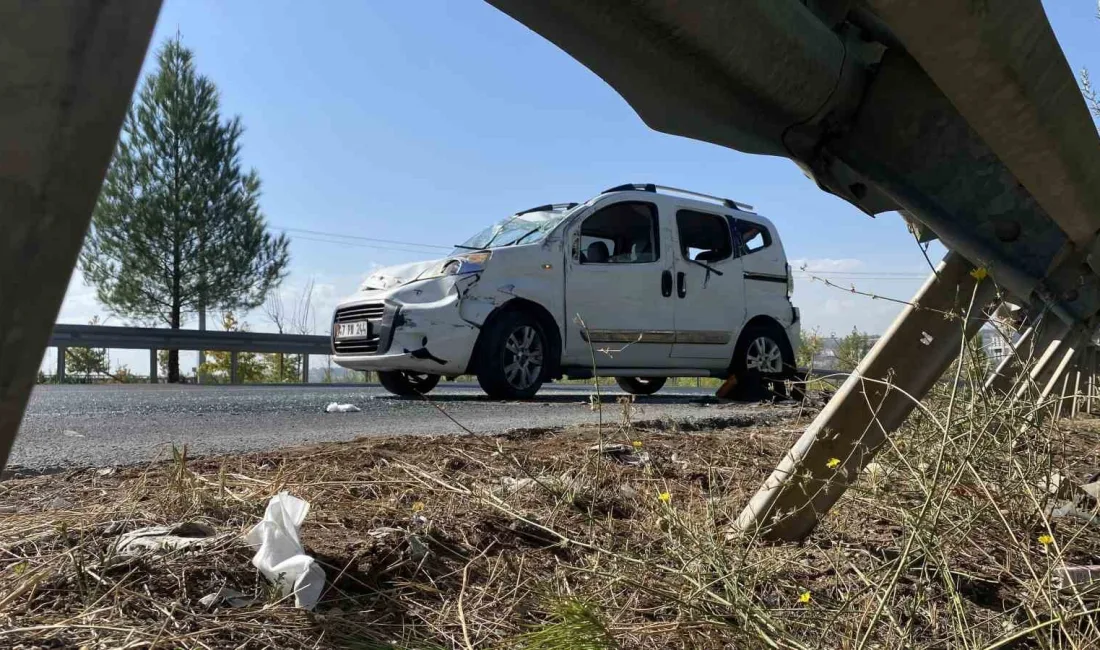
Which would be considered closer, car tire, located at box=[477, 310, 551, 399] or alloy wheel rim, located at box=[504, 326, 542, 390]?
car tire, located at box=[477, 310, 551, 399]

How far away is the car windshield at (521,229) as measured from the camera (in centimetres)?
794

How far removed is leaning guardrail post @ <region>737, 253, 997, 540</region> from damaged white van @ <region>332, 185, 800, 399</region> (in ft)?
14.9

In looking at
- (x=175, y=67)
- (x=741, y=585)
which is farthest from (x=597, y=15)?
(x=175, y=67)

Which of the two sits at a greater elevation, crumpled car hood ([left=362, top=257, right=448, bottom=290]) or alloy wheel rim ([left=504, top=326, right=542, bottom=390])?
crumpled car hood ([left=362, top=257, right=448, bottom=290])

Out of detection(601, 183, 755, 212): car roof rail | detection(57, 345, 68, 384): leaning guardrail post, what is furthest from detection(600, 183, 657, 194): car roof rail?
detection(57, 345, 68, 384): leaning guardrail post

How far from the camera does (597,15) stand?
118 cm

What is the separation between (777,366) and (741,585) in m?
8.14

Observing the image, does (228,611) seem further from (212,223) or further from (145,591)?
(212,223)

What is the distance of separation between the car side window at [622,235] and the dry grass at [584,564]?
5.83m

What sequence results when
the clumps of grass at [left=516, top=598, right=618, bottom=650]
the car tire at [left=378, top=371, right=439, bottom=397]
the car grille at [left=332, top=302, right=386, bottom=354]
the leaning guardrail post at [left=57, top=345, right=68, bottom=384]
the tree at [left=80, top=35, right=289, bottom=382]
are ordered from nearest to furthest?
1. the clumps of grass at [left=516, top=598, right=618, bottom=650]
2. the car grille at [left=332, top=302, right=386, bottom=354]
3. the car tire at [left=378, top=371, right=439, bottom=397]
4. the leaning guardrail post at [left=57, top=345, right=68, bottom=384]
5. the tree at [left=80, top=35, right=289, bottom=382]

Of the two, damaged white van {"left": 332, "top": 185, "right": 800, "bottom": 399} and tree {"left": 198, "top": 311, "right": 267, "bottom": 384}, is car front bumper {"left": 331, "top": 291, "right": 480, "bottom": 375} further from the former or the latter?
tree {"left": 198, "top": 311, "right": 267, "bottom": 384}

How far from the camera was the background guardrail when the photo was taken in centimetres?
1523

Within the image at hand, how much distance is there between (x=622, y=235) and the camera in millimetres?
9391

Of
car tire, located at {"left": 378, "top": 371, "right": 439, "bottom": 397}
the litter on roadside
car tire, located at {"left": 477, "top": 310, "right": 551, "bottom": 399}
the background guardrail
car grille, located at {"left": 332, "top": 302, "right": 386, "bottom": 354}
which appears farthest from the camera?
the background guardrail
